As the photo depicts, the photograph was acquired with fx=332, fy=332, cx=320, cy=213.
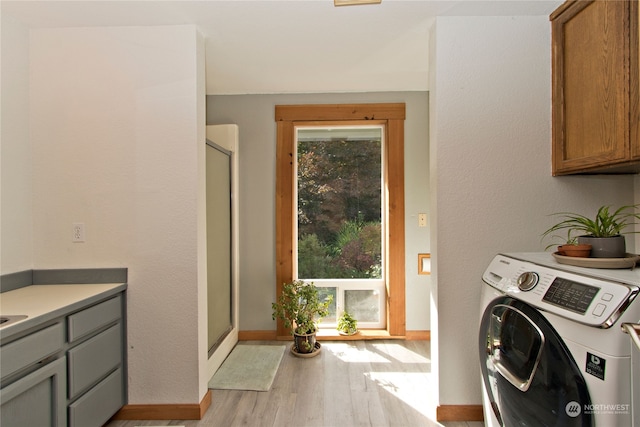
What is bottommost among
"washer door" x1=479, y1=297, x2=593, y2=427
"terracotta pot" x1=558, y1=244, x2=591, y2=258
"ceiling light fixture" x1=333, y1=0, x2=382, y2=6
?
"washer door" x1=479, y1=297, x2=593, y2=427

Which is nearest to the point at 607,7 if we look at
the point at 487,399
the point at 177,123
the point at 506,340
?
the point at 506,340

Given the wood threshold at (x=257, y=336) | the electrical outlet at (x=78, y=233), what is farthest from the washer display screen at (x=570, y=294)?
the wood threshold at (x=257, y=336)

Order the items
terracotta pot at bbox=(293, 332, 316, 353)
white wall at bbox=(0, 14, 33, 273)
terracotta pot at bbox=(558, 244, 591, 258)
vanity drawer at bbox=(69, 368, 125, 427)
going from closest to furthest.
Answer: terracotta pot at bbox=(558, 244, 591, 258)
vanity drawer at bbox=(69, 368, 125, 427)
white wall at bbox=(0, 14, 33, 273)
terracotta pot at bbox=(293, 332, 316, 353)

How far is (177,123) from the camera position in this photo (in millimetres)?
1964

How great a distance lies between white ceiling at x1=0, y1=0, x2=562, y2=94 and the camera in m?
1.79

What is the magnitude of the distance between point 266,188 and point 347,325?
1510 millimetres

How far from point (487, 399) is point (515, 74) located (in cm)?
176

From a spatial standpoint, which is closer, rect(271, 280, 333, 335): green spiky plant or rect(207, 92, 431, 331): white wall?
rect(271, 280, 333, 335): green spiky plant

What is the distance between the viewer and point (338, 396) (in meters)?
2.20

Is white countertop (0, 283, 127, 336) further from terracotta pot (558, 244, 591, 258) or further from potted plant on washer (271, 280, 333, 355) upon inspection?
terracotta pot (558, 244, 591, 258)

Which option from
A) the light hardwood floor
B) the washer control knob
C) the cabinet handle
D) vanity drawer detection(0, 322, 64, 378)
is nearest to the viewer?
the cabinet handle

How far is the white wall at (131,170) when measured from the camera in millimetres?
1962

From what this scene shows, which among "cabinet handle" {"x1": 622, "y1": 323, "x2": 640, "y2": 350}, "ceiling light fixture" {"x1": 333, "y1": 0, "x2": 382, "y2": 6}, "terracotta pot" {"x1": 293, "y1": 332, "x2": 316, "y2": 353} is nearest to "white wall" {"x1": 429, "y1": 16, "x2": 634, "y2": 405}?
"ceiling light fixture" {"x1": 333, "y1": 0, "x2": 382, "y2": 6}

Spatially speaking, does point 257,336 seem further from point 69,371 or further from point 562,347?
point 562,347
